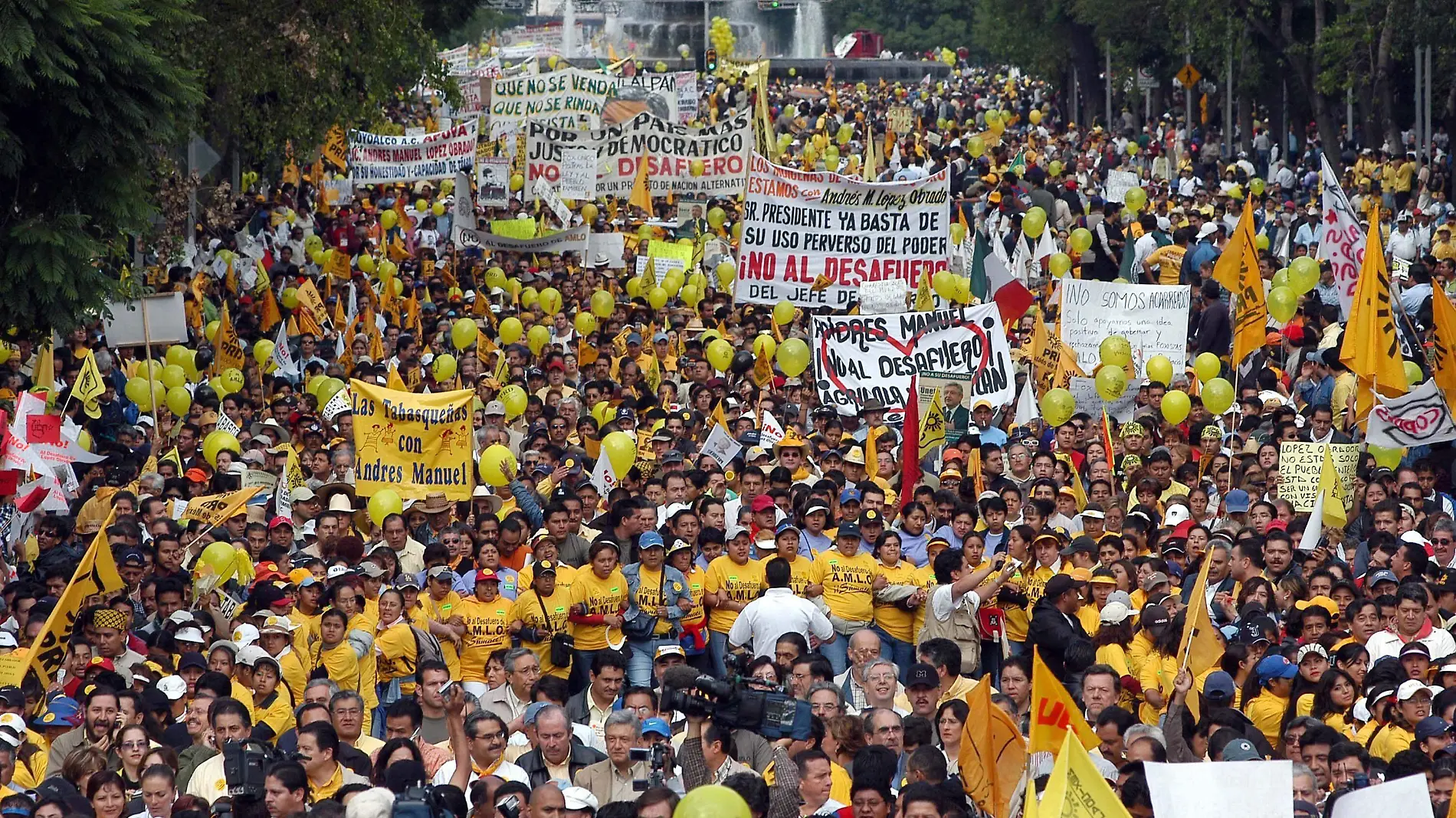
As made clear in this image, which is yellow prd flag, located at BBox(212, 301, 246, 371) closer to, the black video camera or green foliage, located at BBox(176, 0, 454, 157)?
green foliage, located at BBox(176, 0, 454, 157)

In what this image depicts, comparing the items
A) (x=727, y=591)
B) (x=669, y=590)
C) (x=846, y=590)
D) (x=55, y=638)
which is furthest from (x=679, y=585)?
(x=55, y=638)

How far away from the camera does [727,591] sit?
12266 mm

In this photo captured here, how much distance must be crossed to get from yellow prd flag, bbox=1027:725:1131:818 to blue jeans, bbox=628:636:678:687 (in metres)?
5.22

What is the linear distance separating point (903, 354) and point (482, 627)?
6804 mm

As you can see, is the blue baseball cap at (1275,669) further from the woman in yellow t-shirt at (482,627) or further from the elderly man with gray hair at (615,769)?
the woman in yellow t-shirt at (482,627)

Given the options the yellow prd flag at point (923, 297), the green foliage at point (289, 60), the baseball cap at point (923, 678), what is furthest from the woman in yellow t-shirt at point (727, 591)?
the green foliage at point (289, 60)

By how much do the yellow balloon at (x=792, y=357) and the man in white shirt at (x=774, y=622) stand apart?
22.5 feet

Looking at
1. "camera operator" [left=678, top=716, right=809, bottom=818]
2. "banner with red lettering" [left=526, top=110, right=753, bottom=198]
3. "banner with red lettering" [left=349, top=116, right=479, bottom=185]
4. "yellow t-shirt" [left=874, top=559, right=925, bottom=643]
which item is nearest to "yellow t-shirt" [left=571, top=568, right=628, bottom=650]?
"yellow t-shirt" [left=874, top=559, right=925, bottom=643]

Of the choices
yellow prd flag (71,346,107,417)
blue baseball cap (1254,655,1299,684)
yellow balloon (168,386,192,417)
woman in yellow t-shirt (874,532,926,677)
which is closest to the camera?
blue baseball cap (1254,655,1299,684)

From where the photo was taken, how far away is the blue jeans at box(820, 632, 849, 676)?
12211 millimetres

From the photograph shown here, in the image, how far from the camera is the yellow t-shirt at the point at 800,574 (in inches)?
486

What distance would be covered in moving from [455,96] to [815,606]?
58.9 ft

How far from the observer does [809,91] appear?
63.9 m

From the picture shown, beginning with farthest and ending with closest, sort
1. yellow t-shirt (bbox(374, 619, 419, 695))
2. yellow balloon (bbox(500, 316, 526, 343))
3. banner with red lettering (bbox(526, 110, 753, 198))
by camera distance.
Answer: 1. banner with red lettering (bbox(526, 110, 753, 198))
2. yellow balloon (bbox(500, 316, 526, 343))
3. yellow t-shirt (bbox(374, 619, 419, 695))
